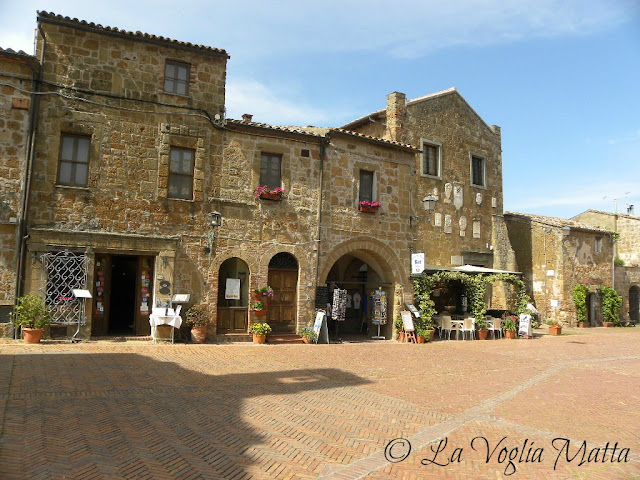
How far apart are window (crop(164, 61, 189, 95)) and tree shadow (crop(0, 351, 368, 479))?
26.3 feet

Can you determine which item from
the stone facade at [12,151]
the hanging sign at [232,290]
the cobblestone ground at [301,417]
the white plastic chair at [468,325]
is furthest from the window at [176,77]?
the white plastic chair at [468,325]

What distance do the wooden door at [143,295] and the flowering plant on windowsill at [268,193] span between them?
3.65 meters

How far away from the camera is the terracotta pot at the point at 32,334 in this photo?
11227mm

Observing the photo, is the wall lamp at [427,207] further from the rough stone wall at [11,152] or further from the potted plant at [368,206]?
the rough stone wall at [11,152]

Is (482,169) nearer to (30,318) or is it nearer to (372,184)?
(372,184)

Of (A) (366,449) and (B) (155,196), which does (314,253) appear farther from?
(A) (366,449)

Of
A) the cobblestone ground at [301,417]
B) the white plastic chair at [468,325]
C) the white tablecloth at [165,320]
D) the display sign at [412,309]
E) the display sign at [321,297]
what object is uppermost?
the display sign at [321,297]

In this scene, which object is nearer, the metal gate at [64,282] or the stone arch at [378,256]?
the metal gate at [64,282]

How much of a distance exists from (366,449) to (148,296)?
31.7ft

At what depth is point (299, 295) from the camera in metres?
14.9

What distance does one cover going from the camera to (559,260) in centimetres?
2294

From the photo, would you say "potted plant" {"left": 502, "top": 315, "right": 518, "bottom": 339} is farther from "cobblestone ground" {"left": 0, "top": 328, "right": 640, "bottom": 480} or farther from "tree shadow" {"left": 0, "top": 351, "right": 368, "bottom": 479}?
"tree shadow" {"left": 0, "top": 351, "right": 368, "bottom": 479}

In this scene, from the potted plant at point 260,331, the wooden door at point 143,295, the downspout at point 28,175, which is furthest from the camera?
the potted plant at point 260,331

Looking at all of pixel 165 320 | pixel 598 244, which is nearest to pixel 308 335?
pixel 165 320
